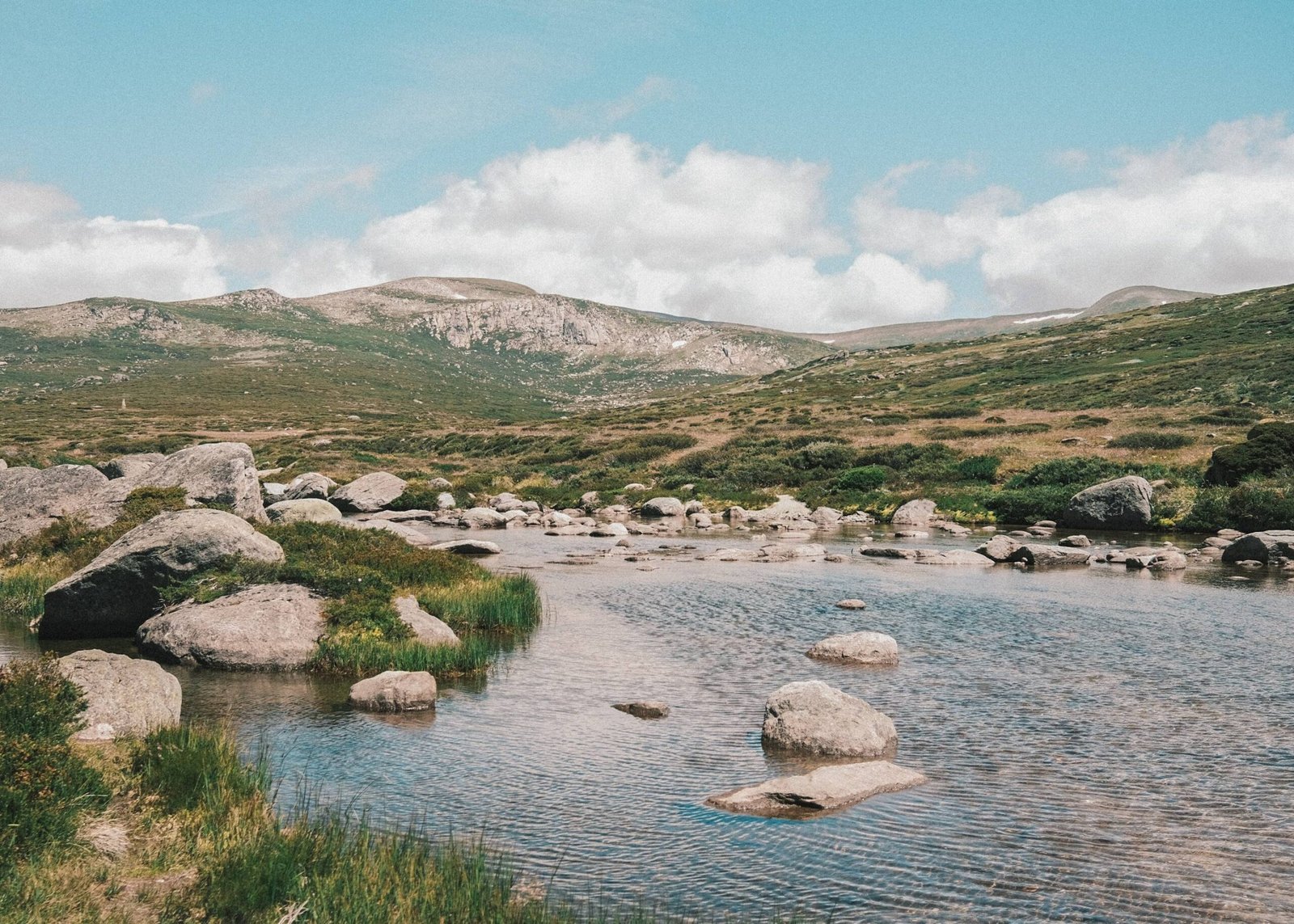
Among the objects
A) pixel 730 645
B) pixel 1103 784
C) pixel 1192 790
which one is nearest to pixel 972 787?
pixel 1103 784

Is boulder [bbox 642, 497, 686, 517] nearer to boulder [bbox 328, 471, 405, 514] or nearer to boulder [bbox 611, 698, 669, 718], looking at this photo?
boulder [bbox 328, 471, 405, 514]

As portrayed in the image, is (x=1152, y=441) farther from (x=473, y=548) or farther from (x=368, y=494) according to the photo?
(x=368, y=494)

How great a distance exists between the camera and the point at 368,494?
215ft

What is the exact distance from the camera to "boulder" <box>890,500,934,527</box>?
5403 cm

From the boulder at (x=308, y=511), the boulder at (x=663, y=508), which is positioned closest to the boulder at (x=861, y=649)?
the boulder at (x=308, y=511)

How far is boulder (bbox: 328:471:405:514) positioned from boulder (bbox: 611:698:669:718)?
51672mm

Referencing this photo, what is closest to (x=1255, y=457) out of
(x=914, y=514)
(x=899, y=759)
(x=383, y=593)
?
(x=914, y=514)

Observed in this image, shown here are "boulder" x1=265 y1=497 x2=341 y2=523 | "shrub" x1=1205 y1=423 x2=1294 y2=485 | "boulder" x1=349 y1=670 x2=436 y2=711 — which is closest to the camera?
"boulder" x1=349 y1=670 x2=436 y2=711

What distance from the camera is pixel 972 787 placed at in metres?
12.2

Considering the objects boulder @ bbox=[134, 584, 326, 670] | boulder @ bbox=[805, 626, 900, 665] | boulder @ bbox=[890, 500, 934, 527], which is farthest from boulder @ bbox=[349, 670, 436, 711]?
boulder @ bbox=[890, 500, 934, 527]

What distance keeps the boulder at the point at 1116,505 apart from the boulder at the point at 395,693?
43259 millimetres

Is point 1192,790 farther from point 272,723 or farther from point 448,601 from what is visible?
point 448,601

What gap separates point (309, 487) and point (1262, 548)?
59970 mm

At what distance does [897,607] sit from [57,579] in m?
23.7
